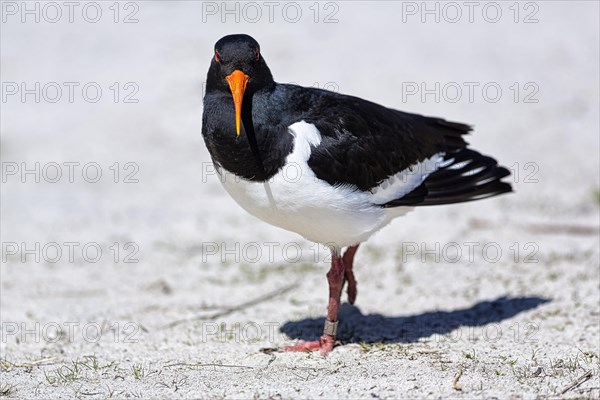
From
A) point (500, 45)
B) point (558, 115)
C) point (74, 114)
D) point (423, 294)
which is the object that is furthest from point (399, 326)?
point (500, 45)

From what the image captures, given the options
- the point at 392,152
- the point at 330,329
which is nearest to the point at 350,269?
the point at 330,329

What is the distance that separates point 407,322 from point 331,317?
1052 mm

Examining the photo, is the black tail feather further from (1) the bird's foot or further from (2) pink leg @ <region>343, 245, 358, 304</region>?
(1) the bird's foot

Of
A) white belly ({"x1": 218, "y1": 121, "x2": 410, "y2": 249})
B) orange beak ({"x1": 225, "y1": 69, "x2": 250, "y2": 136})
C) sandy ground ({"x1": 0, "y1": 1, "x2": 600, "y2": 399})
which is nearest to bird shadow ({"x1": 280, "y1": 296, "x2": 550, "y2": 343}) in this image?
sandy ground ({"x1": 0, "y1": 1, "x2": 600, "y2": 399})

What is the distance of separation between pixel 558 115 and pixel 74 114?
701cm

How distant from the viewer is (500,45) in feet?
44.5

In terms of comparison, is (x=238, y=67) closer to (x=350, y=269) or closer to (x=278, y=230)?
(x=350, y=269)

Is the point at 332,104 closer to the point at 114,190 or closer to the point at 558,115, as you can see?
the point at 114,190

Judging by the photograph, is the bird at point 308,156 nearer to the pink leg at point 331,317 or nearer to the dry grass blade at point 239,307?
the pink leg at point 331,317

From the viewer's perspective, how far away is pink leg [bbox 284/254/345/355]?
231 inches

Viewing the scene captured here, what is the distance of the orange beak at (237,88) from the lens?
5.25 metres

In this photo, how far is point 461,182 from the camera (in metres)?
6.46

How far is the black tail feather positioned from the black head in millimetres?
1457

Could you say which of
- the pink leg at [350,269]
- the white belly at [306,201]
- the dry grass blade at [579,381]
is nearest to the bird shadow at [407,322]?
the pink leg at [350,269]
